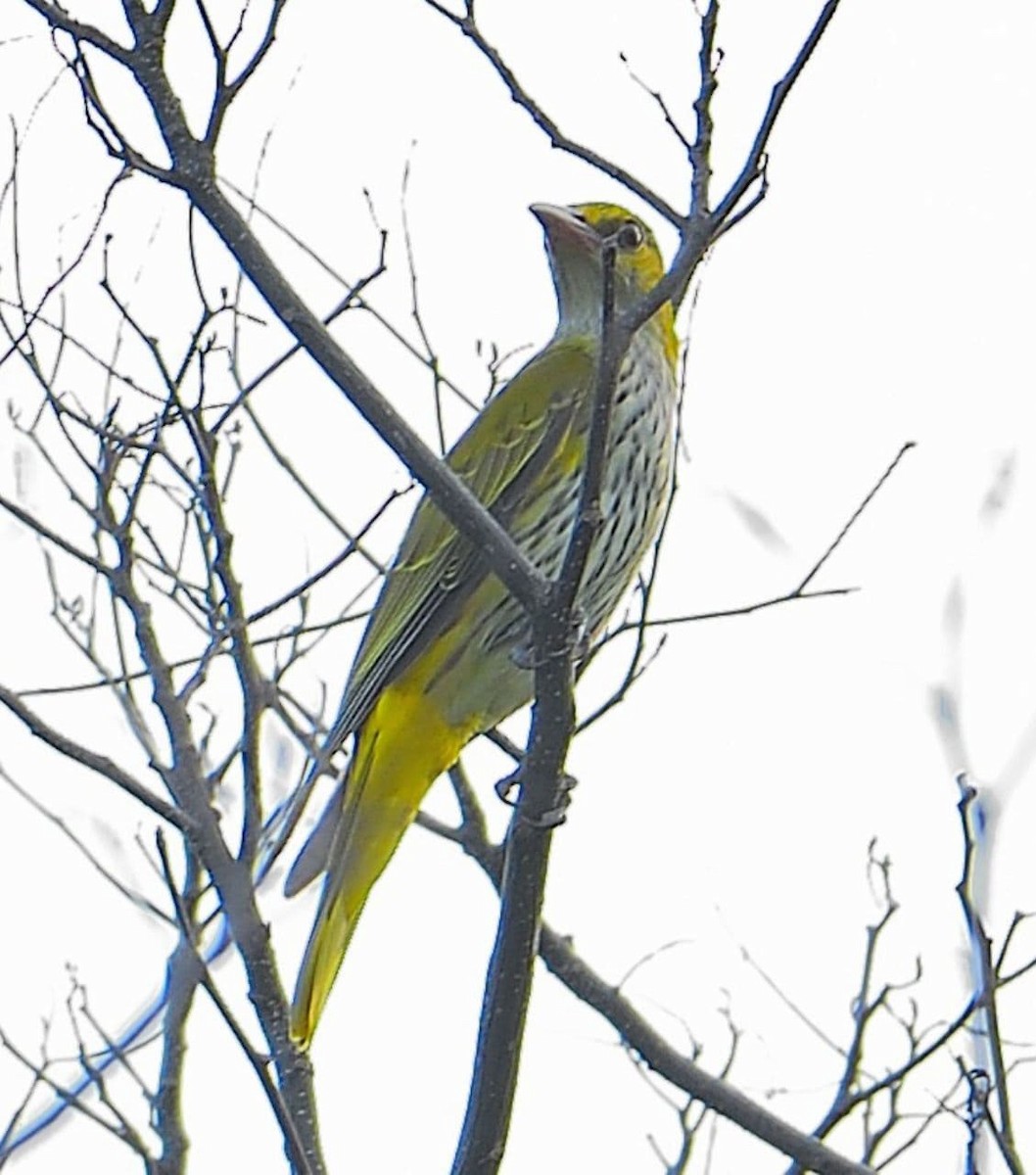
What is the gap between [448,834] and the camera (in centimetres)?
488

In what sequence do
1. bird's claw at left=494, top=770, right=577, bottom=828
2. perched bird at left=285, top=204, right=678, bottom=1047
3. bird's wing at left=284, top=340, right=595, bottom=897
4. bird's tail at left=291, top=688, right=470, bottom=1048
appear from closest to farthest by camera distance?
1. bird's claw at left=494, top=770, right=577, bottom=828
2. bird's tail at left=291, top=688, right=470, bottom=1048
3. perched bird at left=285, top=204, right=678, bottom=1047
4. bird's wing at left=284, top=340, right=595, bottom=897

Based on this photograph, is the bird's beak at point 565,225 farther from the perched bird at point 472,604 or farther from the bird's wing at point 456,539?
the bird's wing at point 456,539

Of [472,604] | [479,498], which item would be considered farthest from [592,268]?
[472,604]

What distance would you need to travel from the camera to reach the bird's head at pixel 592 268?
217 inches

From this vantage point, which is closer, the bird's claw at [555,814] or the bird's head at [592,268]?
the bird's claw at [555,814]

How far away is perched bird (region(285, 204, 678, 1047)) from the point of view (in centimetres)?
477

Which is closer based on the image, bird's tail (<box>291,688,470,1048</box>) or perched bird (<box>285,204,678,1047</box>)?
bird's tail (<box>291,688,470,1048</box>)

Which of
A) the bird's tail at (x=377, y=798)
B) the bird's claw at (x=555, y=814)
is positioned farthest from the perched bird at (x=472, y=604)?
the bird's claw at (x=555, y=814)

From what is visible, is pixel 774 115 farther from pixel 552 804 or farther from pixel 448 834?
pixel 448 834

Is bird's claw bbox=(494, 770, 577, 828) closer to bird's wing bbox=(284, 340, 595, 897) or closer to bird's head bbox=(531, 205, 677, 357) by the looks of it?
bird's wing bbox=(284, 340, 595, 897)

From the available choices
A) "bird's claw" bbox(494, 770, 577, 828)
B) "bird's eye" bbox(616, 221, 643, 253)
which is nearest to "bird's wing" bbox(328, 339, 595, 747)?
"bird's eye" bbox(616, 221, 643, 253)

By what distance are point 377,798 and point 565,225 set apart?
5.13 feet

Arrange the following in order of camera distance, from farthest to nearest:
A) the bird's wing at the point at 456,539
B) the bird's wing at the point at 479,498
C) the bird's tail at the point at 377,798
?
the bird's wing at the point at 479,498
the bird's wing at the point at 456,539
the bird's tail at the point at 377,798

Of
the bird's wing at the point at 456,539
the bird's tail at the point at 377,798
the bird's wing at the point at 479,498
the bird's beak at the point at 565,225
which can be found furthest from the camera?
the bird's beak at the point at 565,225
